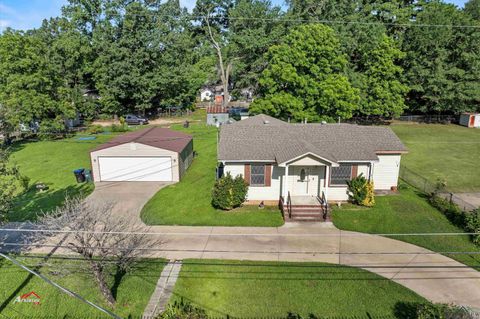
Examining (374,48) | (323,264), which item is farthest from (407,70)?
(323,264)

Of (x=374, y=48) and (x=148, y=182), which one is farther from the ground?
(x=374, y=48)

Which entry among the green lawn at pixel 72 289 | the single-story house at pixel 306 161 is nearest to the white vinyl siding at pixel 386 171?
the single-story house at pixel 306 161

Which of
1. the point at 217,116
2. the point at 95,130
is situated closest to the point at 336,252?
the point at 217,116

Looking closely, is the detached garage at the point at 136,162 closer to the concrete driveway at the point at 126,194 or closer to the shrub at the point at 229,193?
the concrete driveway at the point at 126,194

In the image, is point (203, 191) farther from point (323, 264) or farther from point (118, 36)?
point (118, 36)

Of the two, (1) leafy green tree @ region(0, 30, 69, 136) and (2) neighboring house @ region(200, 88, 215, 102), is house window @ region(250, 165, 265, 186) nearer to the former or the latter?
(1) leafy green tree @ region(0, 30, 69, 136)

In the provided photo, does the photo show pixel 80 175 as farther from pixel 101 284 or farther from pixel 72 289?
pixel 101 284

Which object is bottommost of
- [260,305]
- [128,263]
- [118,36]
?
[260,305]
